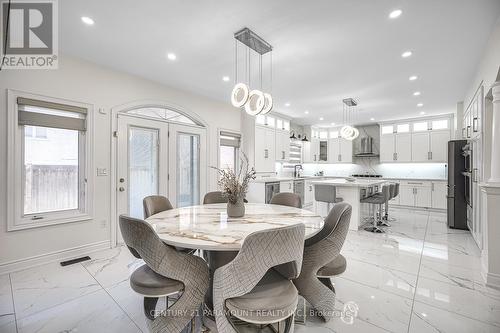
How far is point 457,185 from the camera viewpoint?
173 inches

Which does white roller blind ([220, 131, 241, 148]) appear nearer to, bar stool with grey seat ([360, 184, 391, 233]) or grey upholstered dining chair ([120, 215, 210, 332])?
bar stool with grey seat ([360, 184, 391, 233])

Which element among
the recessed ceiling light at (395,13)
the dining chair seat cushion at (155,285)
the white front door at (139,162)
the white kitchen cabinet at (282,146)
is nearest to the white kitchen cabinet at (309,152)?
the white kitchen cabinet at (282,146)

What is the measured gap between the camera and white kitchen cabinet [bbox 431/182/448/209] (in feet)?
20.0

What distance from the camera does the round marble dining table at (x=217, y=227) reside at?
1.39 metres

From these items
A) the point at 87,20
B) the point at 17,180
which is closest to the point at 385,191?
the point at 87,20

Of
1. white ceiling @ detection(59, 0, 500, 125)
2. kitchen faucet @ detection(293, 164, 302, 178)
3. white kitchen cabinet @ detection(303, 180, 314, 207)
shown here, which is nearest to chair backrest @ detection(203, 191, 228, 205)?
white ceiling @ detection(59, 0, 500, 125)

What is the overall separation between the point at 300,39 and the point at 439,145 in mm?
6066

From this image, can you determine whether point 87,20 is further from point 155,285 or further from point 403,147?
point 403,147

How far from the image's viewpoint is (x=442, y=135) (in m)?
6.36

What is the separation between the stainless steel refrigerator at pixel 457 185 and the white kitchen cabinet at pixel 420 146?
2.43 m

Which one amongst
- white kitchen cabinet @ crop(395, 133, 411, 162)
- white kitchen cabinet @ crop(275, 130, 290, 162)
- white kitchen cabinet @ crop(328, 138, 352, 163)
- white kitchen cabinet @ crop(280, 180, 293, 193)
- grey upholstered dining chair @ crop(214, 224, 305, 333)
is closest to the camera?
grey upholstered dining chair @ crop(214, 224, 305, 333)

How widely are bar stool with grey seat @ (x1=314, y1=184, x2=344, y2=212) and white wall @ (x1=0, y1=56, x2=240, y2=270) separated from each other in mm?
3285

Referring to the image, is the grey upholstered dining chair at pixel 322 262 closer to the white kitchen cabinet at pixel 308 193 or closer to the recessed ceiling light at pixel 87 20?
the recessed ceiling light at pixel 87 20

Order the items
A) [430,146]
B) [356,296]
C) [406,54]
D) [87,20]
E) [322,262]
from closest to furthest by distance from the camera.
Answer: [322,262], [356,296], [87,20], [406,54], [430,146]
